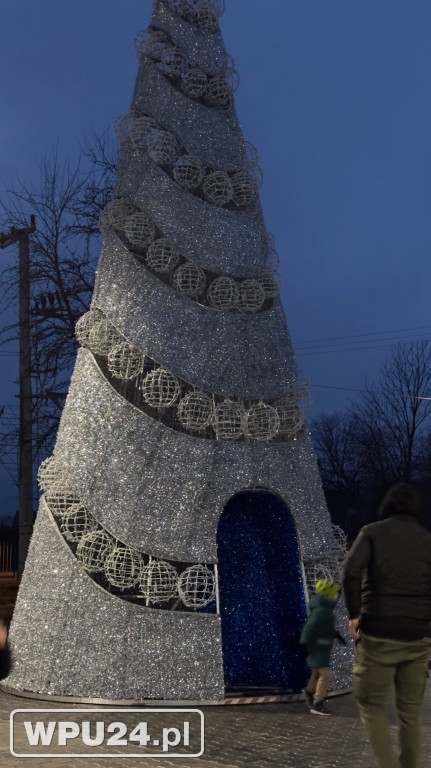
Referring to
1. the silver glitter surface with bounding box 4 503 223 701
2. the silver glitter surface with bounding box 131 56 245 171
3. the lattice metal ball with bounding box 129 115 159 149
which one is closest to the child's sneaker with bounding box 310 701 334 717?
the silver glitter surface with bounding box 4 503 223 701

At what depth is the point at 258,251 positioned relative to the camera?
9703 millimetres

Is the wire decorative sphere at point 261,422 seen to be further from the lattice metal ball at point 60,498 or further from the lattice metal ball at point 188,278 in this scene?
the lattice metal ball at point 60,498

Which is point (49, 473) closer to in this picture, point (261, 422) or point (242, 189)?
point (261, 422)

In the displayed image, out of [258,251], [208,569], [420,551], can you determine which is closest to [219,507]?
[208,569]

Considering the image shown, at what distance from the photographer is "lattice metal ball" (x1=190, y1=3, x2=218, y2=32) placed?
10.3m

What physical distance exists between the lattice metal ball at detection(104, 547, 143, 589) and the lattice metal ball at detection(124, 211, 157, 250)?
3201 mm

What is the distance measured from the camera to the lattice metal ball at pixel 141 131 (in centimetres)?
981

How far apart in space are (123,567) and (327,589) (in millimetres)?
1872

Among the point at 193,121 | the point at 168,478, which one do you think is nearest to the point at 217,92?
the point at 193,121

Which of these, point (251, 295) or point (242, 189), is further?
point (242, 189)

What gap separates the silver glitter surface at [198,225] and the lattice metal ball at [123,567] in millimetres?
3038

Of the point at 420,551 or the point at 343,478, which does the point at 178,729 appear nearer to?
the point at 420,551

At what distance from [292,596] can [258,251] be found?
143 inches

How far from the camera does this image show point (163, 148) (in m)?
9.69
